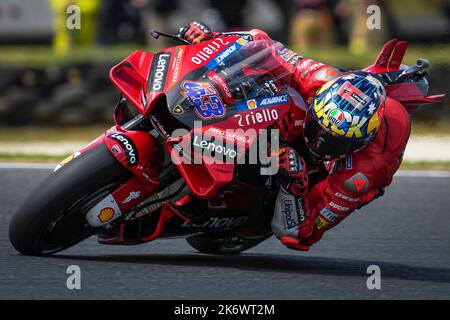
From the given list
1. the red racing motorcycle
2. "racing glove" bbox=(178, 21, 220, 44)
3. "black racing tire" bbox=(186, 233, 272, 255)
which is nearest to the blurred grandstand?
"black racing tire" bbox=(186, 233, 272, 255)

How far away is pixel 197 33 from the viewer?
219 inches

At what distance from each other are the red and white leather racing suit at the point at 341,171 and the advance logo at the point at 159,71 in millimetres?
457

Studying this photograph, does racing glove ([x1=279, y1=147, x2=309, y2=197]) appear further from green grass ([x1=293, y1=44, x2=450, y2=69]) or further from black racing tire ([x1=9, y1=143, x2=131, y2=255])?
green grass ([x1=293, y1=44, x2=450, y2=69])

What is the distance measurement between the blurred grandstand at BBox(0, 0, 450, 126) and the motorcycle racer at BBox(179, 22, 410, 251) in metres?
5.20

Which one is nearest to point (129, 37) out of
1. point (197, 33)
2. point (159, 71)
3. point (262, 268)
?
point (197, 33)

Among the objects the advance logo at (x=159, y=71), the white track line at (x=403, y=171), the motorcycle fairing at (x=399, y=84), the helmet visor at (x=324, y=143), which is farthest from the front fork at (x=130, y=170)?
the white track line at (x=403, y=171)

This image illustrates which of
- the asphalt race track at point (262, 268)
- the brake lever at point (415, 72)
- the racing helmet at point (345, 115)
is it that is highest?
the brake lever at point (415, 72)

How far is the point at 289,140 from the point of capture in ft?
18.1

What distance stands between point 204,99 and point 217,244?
114cm

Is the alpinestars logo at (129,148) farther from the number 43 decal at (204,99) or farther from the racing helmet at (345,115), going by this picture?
the racing helmet at (345,115)

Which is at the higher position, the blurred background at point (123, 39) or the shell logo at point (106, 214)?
the blurred background at point (123, 39)

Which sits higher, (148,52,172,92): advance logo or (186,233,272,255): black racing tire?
(148,52,172,92): advance logo

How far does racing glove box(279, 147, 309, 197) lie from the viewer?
17.2 feet

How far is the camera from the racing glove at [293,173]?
17.2ft
